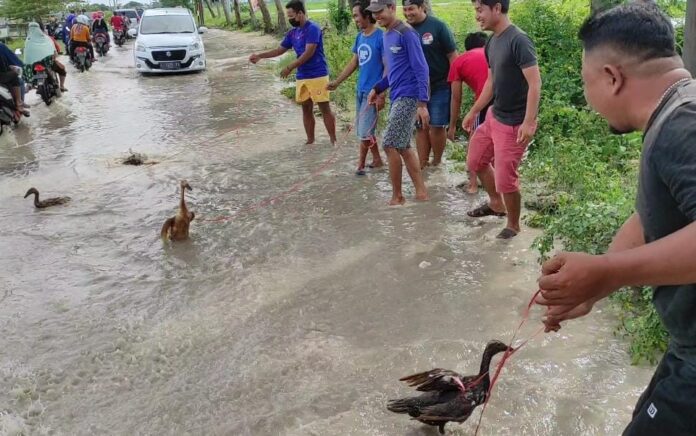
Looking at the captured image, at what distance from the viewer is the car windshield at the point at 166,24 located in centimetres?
1833

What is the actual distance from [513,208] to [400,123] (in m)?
1.41

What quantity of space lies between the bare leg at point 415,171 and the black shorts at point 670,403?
439 centimetres

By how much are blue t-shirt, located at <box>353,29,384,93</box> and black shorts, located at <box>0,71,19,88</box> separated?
7.33 meters

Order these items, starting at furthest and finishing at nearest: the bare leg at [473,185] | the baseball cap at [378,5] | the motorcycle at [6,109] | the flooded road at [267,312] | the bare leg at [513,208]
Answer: the motorcycle at [6,109]
the bare leg at [473,185]
the baseball cap at [378,5]
the bare leg at [513,208]
the flooded road at [267,312]

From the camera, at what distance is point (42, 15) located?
50656 mm

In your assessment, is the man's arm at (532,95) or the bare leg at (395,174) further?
the bare leg at (395,174)

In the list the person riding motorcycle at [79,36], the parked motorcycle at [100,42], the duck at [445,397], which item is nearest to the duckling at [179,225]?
the duck at [445,397]

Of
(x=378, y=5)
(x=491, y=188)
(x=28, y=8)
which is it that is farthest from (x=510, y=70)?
(x=28, y=8)

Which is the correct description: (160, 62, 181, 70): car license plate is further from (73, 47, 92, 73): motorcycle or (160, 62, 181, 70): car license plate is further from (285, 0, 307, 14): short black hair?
(285, 0, 307, 14): short black hair

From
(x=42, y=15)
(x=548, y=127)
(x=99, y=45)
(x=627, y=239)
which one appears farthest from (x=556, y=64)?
(x=42, y=15)

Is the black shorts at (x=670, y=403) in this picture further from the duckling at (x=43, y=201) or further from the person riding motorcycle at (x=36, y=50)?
the person riding motorcycle at (x=36, y=50)

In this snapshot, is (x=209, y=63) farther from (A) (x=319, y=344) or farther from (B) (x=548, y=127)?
(A) (x=319, y=344)

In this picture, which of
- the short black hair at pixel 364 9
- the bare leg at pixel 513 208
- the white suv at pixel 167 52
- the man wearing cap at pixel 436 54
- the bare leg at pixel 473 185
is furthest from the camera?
the white suv at pixel 167 52

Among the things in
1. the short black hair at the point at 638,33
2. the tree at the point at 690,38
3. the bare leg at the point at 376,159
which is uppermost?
the short black hair at the point at 638,33
